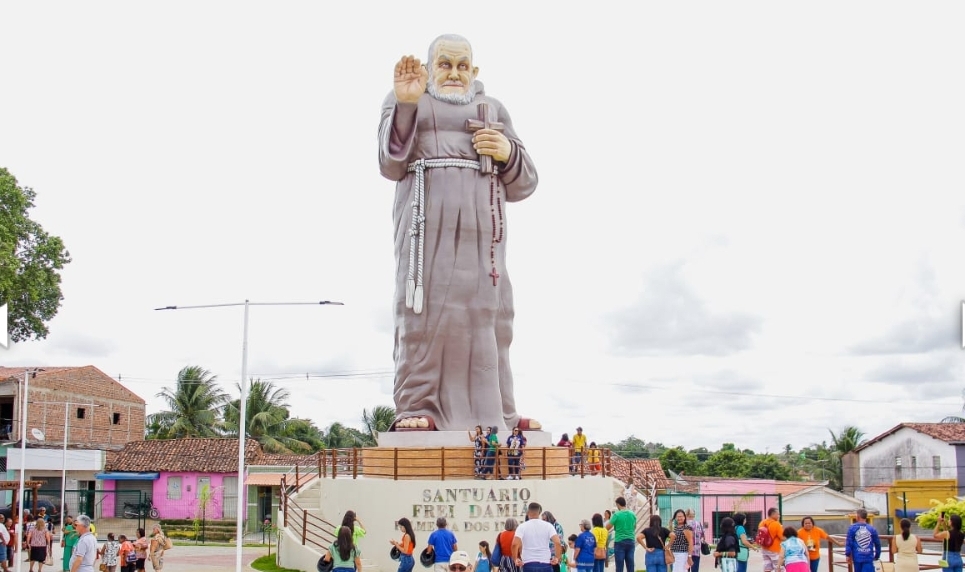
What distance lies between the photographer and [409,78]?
1845cm

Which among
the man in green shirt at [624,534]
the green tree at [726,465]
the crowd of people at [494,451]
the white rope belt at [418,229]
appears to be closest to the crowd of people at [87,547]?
the crowd of people at [494,451]

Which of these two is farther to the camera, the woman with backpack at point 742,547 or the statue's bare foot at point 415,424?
the statue's bare foot at point 415,424

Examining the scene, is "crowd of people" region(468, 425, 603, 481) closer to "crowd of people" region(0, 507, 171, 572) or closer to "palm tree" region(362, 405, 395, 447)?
"crowd of people" region(0, 507, 171, 572)

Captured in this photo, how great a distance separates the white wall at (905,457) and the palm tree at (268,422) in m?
24.3

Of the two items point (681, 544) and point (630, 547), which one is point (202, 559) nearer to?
point (630, 547)

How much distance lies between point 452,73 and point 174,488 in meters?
23.2

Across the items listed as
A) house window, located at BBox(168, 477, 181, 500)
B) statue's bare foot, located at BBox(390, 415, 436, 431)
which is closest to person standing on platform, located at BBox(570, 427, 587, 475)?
statue's bare foot, located at BBox(390, 415, 436, 431)

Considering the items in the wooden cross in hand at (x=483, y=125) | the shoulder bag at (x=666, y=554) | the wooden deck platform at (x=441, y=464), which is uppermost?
the wooden cross in hand at (x=483, y=125)

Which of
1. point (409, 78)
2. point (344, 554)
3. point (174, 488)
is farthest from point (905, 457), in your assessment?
point (344, 554)

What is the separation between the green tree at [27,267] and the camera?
3139 cm

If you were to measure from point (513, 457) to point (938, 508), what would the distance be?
39.9 ft

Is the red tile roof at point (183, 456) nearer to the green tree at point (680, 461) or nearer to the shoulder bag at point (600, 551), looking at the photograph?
the green tree at point (680, 461)

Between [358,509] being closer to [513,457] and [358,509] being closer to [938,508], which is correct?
[513,457]

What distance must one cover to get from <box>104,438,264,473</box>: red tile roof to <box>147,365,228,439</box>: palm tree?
256 inches
